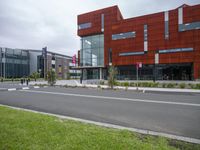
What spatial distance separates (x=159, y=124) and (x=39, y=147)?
14.3ft

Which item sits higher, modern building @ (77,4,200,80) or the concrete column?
modern building @ (77,4,200,80)

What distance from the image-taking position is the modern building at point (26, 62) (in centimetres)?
6228

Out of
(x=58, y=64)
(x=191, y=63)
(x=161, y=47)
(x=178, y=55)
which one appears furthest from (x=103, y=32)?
(x=58, y=64)

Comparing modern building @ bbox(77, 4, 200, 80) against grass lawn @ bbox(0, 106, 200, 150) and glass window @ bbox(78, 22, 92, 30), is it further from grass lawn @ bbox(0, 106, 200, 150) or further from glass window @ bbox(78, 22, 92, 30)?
grass lawn @ bbox(0, 106, 200, 150)

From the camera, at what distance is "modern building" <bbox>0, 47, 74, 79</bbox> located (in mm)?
62281

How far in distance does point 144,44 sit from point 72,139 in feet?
132

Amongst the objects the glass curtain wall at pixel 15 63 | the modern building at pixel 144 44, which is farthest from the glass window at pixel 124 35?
the glass curtain wall at pixel 15 63

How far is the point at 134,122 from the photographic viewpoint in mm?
6383

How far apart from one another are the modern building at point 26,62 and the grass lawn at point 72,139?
59969 mm

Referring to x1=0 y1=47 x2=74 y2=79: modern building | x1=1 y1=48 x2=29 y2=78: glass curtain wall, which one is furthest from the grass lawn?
x1=1 y1=48 x2=29 y2=78: glass curtain wall

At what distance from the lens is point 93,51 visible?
48.3m

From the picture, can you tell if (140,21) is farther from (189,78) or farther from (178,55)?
(189,78)

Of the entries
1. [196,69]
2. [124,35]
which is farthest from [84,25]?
[196,69]

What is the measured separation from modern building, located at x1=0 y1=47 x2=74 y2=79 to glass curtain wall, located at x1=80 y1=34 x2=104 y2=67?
20008mm
